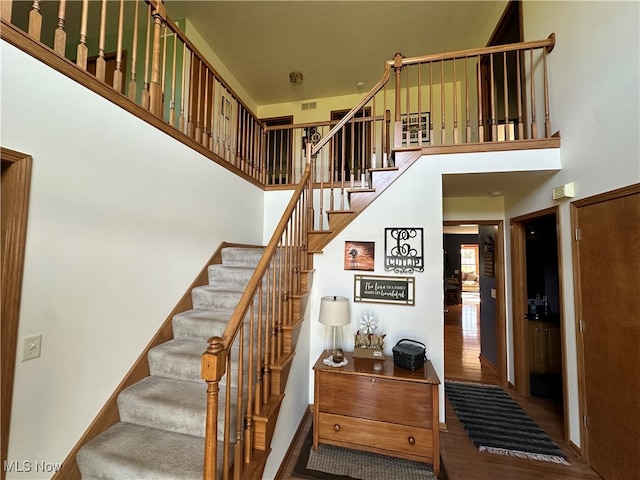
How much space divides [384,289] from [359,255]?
1.40 ft

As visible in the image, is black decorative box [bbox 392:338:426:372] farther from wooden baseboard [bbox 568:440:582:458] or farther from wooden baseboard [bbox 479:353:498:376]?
wooden baseboard [bbox 479:353:498:376]

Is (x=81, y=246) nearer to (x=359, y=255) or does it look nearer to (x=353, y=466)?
(x=359, y=255)

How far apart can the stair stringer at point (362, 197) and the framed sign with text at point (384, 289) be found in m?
0.53

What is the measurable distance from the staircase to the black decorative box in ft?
4.50

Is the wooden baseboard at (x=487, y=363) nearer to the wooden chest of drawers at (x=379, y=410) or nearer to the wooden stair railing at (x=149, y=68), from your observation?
the wooden chest of drawers at (x=379, y=410)

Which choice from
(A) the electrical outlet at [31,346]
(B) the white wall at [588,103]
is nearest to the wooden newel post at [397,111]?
(B) the white wall at [588,103]

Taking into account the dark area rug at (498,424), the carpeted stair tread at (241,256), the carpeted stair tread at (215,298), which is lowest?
the dark area rug at (498,424)

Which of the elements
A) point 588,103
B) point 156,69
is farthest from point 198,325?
point 588,103

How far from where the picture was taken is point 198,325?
2303mm

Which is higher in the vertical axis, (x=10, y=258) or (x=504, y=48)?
(x=504, y=48)

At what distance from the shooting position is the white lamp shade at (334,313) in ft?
7.94

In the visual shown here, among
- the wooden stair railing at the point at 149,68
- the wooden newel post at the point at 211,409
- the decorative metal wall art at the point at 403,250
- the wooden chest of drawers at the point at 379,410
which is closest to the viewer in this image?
the wooden newel post at the point at 211,409

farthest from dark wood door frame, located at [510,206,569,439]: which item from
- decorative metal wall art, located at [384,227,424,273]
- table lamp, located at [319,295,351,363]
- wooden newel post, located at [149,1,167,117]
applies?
wooden newel post, located at [149,1,167,117]

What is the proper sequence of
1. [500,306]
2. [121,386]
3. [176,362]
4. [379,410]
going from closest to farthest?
[121,386] → [176,362] → [379,410] → [500,306]
